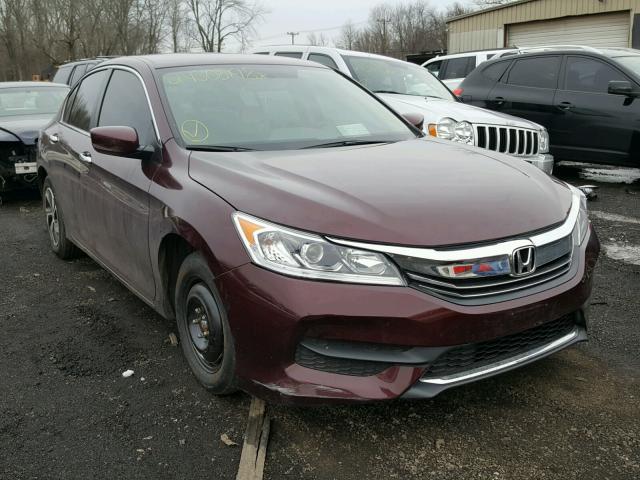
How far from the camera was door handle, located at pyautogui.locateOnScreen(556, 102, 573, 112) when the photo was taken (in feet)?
26.6

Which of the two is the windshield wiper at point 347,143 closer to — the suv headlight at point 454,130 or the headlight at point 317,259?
the headlight at point 317,259

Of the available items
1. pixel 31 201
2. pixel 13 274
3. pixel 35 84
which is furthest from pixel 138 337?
pixel 35 84

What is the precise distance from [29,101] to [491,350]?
8.56 metres

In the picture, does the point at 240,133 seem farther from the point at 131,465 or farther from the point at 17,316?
the point at 17,316

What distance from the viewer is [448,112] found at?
675cm

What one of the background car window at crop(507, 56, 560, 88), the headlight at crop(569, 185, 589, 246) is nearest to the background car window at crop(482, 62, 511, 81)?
the background car window at crop(507, 56, 560, 88)

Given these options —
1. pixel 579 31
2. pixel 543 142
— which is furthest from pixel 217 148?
pixel 579 31

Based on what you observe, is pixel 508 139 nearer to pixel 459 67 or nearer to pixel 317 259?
pixel 317 259

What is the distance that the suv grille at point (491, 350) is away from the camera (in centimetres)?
242

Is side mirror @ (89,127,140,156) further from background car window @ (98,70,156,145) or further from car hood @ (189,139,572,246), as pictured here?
car hood @ (189,139,572,246)

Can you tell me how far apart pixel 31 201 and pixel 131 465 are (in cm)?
659

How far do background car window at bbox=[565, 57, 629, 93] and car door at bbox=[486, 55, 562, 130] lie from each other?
186 millimetres

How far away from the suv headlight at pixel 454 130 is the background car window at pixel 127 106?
3509 mm

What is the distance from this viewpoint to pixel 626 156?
7.54 meters
